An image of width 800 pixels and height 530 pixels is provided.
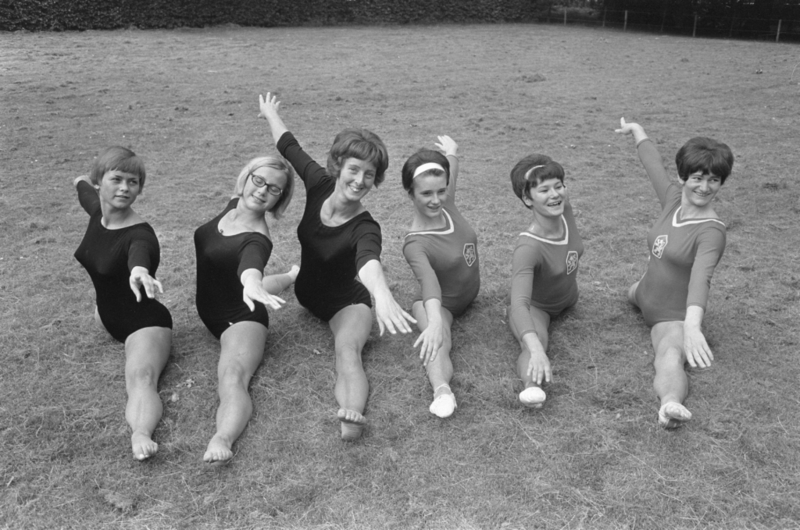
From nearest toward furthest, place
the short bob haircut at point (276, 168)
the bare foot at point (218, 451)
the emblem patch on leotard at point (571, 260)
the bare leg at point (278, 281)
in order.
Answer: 1. the bare foot at point (218, 451)
2. the short bob haircut at point (276, 168)
3. the emblem patch on leotard at point (571, 260)
4. the bare leg at point (278, 281)

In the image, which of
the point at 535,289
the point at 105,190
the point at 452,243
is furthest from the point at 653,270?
the point at 105,190

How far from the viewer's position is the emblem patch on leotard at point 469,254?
434cm

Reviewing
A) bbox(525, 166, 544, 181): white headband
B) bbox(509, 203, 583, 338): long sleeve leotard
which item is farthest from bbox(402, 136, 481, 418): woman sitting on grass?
bbox(525, 166, 544, 181): white headband

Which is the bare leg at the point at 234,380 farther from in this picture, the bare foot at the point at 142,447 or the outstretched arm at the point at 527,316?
the outstretched arm at the point at 527,316

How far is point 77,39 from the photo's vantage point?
18750mm

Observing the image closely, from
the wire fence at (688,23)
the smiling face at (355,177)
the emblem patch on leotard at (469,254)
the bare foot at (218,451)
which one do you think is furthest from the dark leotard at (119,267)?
the wire fence at (688,23)

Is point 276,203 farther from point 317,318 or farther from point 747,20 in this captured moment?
point 747,20

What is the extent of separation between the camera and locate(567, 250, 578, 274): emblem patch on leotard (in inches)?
168

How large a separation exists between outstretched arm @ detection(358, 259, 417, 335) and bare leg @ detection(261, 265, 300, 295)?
154cm

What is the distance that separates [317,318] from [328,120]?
635 cm

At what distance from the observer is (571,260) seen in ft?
14.1

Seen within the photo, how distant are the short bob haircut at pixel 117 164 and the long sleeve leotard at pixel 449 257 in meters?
1.69

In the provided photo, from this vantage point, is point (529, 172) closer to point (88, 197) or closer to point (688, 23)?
point (88, 197)

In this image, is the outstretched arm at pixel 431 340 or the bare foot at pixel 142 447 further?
the outstretched arm at pixel 431 340
